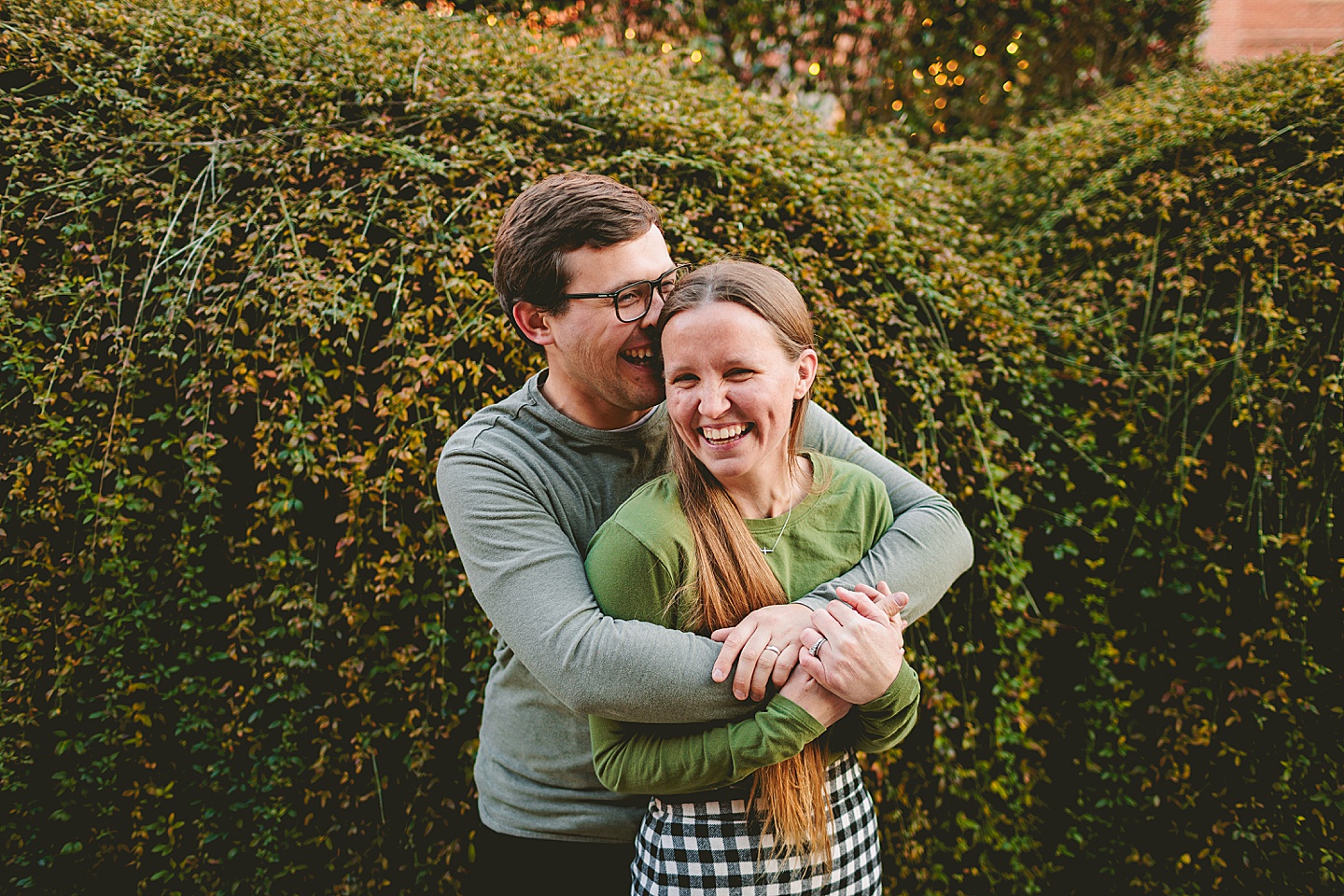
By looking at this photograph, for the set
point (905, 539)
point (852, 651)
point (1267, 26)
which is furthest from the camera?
point (1267, 26)

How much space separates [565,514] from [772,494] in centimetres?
39

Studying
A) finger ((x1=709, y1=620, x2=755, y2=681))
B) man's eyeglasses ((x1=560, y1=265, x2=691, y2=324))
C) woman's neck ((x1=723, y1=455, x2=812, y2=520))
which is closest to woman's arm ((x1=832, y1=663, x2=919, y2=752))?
finger ((x1=709, y1=620, x2=755, y2=681))

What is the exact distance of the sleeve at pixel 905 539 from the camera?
1490 mm

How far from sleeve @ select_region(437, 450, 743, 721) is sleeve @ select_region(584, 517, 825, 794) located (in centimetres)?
4

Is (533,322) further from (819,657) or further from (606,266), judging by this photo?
(819,657)

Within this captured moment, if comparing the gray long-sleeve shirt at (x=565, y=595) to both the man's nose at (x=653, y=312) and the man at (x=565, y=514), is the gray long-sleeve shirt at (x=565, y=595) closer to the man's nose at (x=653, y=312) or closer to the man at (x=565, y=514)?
the man at (x=565, y=514)

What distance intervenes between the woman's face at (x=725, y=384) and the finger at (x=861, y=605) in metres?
0.27

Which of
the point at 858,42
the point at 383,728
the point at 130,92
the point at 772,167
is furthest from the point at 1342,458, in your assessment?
the point at 858,42

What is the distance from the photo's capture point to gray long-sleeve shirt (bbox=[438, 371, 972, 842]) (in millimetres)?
1255

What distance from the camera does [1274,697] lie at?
7.40ft

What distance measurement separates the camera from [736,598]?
1363mm

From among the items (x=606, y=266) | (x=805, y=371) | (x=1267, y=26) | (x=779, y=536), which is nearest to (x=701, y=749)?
(x=779, y=536)

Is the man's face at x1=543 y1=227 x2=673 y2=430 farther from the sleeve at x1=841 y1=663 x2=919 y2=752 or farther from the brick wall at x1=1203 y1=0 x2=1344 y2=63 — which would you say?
the brick wall at x1=1203 y1=0 x2=1344 y2=63

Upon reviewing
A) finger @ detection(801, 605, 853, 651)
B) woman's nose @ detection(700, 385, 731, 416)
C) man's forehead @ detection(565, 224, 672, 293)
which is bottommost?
finger @ detection(801, 605, 853, 651)
